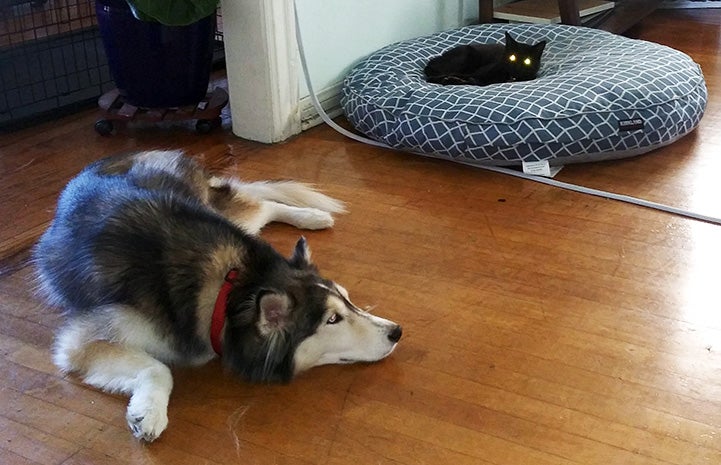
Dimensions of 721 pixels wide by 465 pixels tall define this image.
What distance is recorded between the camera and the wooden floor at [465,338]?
162 centimetres

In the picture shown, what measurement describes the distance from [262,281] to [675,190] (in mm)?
1619

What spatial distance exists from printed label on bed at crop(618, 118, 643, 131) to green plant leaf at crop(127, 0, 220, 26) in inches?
59.6

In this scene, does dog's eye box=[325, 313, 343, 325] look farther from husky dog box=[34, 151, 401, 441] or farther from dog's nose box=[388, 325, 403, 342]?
dog's nose box=[388, 325, 403, 342]

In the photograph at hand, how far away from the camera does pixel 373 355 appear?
1.80 m

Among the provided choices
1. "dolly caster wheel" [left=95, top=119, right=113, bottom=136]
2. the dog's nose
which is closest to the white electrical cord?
"dolly caster wheel" [left=95, top=119, right=113, bottom=136]

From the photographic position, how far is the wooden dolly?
329 cm

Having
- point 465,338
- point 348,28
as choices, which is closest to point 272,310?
point 465,338

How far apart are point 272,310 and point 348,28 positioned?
2.09 meters

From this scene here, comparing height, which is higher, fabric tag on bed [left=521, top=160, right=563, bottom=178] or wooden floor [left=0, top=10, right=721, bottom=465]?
fabric tag on bed [left=521, top=160, right=563, bottom=178]

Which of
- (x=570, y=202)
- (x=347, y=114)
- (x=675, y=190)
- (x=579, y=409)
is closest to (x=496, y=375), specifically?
(x=579, y=409)

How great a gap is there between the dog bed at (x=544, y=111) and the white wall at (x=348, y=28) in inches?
6.3

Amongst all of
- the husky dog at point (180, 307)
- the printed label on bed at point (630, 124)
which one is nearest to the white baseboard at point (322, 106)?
the printed label on bed at point (630, 124)

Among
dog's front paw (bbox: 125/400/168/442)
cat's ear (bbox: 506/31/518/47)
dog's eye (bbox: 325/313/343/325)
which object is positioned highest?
cat's ear (bbox: 506/31/518/47)

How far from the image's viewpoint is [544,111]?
279cm
